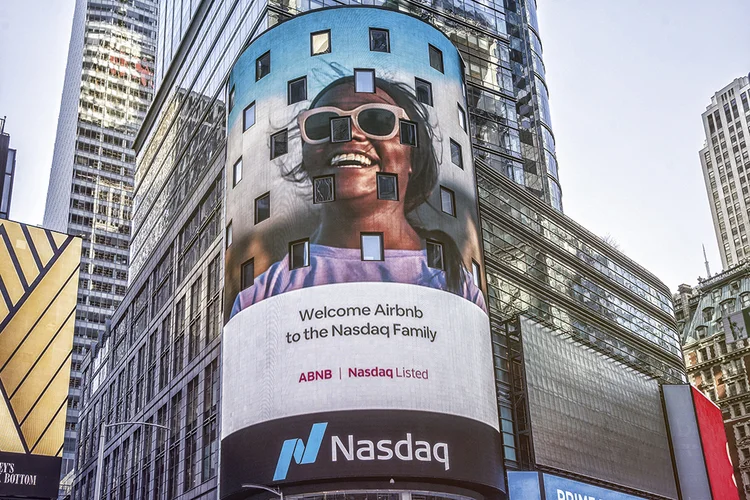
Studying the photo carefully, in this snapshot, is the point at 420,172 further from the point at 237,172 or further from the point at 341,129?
the point at 237,172

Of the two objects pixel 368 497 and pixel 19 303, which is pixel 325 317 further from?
pixel 19 303

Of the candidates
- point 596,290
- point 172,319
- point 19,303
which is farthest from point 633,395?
point 19,303

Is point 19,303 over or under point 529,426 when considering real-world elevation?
over

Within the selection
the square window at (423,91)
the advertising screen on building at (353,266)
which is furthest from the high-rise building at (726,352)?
the square window at (423,91)

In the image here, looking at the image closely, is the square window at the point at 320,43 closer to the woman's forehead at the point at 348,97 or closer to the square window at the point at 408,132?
the woman's forehead at the point at 348,97

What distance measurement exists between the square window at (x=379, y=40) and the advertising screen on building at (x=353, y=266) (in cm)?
16

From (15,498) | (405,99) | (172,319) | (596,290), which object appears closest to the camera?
(15,498)

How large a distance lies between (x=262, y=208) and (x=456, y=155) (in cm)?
1420

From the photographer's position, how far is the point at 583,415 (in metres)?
71.8

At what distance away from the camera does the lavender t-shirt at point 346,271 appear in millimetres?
54375

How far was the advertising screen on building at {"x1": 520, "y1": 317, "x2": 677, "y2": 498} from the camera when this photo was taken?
2623 inches

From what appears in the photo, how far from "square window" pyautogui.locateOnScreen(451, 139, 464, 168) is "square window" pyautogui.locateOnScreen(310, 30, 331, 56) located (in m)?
10.9

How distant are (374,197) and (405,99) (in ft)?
27.3

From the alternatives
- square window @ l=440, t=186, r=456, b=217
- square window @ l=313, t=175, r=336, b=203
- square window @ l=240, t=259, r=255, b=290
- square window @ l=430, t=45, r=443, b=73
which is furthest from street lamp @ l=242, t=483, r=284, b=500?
square window @ l=430, t=45, r=443, b=73
